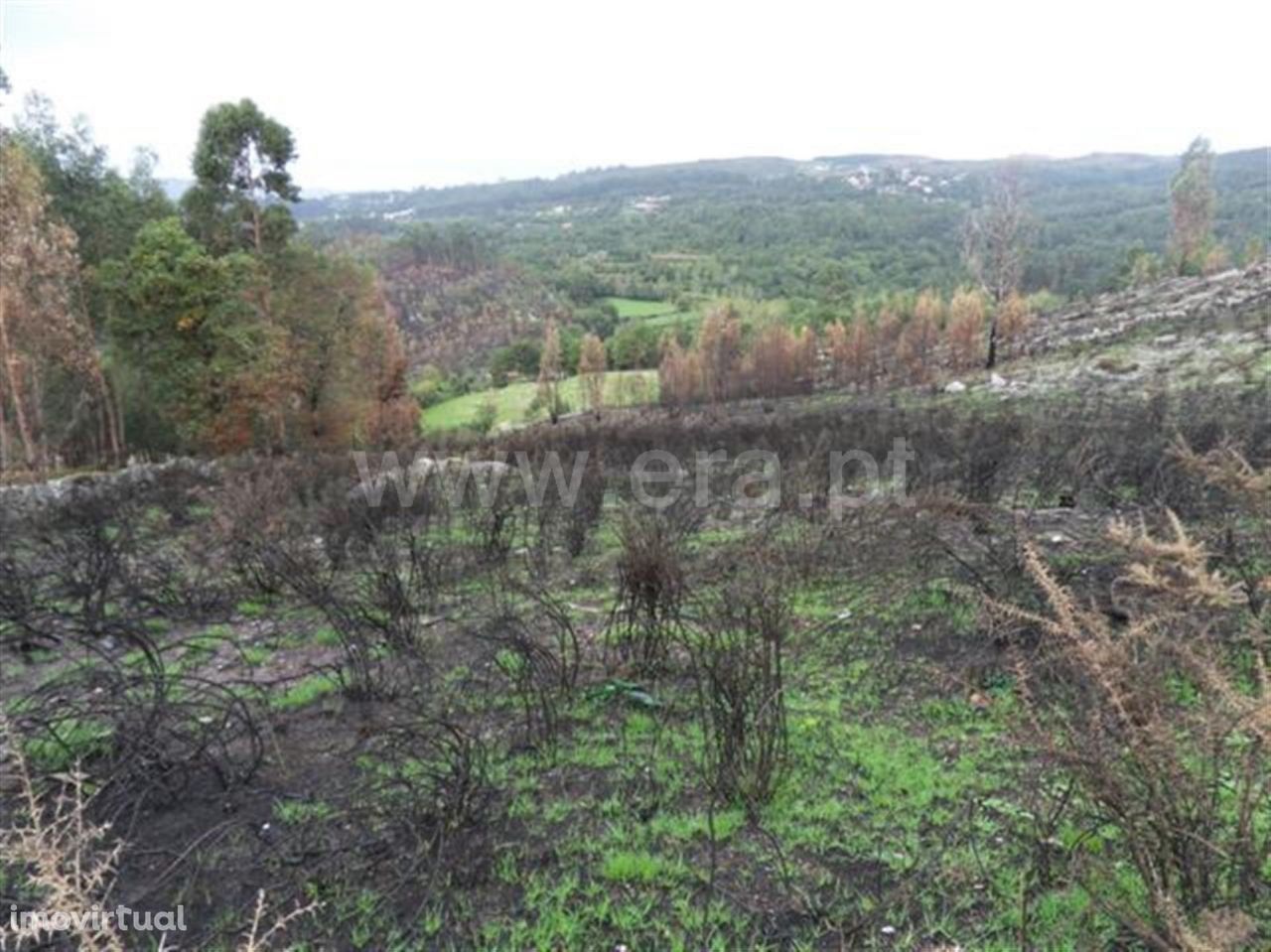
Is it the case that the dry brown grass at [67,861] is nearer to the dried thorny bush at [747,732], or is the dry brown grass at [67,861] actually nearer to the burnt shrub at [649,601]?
the dried thorny bush at [747,732]

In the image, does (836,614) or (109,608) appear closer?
(836,614)

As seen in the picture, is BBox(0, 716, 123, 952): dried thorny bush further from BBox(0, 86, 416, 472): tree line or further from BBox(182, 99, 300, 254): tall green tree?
BBox(182, 99, 300, 254): tall green tree

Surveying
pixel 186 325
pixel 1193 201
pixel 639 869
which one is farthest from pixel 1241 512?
pixel 1193 201

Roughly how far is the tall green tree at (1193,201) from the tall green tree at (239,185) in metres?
43.4

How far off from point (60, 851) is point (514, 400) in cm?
4019

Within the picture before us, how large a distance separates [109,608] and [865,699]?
20.9 ft

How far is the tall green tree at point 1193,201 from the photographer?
40.4 metres

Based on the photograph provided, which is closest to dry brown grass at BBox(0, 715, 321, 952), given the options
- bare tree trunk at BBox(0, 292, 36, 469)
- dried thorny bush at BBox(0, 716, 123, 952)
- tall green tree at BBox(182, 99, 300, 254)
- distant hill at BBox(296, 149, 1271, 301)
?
dried thorny bush at BBox(0, 716, 123, 952)

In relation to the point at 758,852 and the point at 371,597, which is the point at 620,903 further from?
the point at 371,597

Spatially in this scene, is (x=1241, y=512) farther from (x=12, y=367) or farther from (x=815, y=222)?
(x=815, y=222)

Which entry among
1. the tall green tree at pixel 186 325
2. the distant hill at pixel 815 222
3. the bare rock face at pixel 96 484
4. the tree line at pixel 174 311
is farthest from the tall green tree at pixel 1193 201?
the bare rock face at pixel 96 484

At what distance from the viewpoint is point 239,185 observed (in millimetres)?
17141

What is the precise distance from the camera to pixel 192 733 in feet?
12.0

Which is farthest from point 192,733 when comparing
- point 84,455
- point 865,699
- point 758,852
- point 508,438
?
point 84,455
